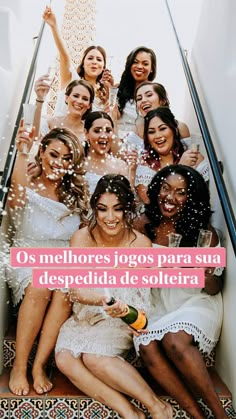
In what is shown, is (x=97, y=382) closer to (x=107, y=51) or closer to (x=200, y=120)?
(x=200, y=120)

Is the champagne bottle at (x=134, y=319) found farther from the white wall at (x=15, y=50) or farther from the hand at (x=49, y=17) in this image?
the hand at (x=49, y=17)

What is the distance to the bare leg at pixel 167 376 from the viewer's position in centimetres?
199

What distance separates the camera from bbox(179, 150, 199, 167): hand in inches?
96.1

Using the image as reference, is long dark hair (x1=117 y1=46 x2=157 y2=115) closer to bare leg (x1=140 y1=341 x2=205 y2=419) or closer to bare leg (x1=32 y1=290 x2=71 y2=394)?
bare leg (x1=32 y1=290 x2=71 y2=394)

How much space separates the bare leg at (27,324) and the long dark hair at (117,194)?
294 mm

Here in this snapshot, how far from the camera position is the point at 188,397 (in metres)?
1.99

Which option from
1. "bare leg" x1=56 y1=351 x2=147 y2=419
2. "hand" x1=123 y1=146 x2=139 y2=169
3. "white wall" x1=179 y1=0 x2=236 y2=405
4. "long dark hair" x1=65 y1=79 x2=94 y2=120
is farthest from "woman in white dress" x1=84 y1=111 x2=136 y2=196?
"bare leg" x1=56 y1=351 x2=147 y2=419

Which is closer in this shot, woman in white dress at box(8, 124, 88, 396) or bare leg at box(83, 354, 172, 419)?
bare leg at box(83, 354, 172, 419)

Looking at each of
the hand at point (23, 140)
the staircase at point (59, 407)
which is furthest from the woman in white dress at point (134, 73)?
the staircase at point (59, 407)

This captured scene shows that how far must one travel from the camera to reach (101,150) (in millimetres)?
2473

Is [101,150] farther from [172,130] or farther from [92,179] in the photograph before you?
[172,130]

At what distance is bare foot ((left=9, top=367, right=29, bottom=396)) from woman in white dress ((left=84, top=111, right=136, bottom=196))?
80cm

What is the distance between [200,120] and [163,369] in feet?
Result: 3.17

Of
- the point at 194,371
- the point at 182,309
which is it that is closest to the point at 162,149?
the point at 182,309
